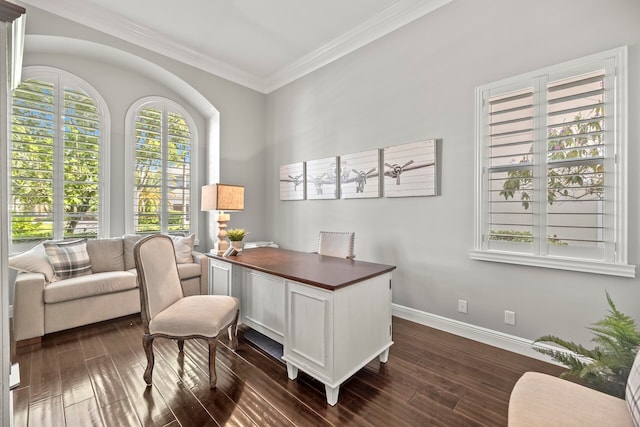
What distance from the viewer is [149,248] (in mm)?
1997

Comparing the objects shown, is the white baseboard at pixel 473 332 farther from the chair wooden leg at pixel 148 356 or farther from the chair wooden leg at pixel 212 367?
the chair wooden leg at pixel 148 356

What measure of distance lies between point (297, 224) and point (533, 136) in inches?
118

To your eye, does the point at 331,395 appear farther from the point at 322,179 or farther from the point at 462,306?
the point at 322,179

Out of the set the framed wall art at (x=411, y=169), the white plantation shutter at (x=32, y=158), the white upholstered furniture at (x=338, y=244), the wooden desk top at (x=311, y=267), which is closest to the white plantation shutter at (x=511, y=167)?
the framed wall art at (x=411, y=169)

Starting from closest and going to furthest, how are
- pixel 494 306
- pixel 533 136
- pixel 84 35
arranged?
pixel 533 136, pixel 494 306, pixel 84 35

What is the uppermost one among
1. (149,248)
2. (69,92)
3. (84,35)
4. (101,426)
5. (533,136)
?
(84,35)

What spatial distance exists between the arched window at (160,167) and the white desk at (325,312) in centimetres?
212

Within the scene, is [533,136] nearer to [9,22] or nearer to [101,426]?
[9,22]

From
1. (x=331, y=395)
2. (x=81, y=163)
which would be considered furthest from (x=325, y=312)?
(x=81, y=163)

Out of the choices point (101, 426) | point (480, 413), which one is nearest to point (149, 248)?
point (101, 426)

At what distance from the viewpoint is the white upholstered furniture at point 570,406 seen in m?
1.00

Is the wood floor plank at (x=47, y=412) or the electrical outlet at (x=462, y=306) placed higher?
the electrical outlet at (x=462, y=306)

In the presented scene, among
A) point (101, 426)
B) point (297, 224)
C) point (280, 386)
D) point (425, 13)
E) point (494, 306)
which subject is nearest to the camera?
point (101, 426)

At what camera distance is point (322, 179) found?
3871 mm
